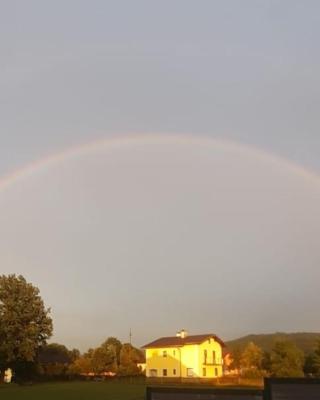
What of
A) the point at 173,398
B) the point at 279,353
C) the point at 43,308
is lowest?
the point at 173,398

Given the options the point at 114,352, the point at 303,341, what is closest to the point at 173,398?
the point at 303,341

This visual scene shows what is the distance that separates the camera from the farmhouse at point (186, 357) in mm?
98062

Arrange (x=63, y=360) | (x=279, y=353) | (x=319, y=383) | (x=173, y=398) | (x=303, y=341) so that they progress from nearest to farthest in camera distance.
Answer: (x=319, y=383)
(x=173, y=398)
(x=279, y=353)
(x=303, y=341)
(x=63, y=360)

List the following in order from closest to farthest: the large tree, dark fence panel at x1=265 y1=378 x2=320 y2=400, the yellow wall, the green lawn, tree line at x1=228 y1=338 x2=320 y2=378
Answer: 1. dark fence panel at x1=265 y1=378 x2=320 y2=400
2. the green lawn
3. tree line at x1=228 y1=338 x2=320 y2=378
4. the large tree
5. the yellow wall

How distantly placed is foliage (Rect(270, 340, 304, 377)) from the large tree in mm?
32311

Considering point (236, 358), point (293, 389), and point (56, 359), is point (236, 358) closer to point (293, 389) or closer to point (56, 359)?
point (56, 359)

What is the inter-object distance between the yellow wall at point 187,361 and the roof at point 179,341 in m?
0.55

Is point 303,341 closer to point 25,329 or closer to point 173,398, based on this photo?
point 25,329

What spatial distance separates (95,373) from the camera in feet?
347

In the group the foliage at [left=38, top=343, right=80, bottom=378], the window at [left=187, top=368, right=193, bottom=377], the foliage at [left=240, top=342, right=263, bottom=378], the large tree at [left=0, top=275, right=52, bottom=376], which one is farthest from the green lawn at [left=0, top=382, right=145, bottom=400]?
the window at [left=187, top=368, right=193, bottom=377]

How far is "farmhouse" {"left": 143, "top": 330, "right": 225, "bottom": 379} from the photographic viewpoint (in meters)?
98.1

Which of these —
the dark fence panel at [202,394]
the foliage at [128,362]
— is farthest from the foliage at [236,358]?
the dark fence panel at [202,394]

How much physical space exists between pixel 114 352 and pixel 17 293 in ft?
110

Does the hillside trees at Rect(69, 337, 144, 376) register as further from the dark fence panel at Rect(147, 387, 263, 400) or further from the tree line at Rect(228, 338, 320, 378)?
the dark fence panel at Rect(147, 387, 263, 400)
